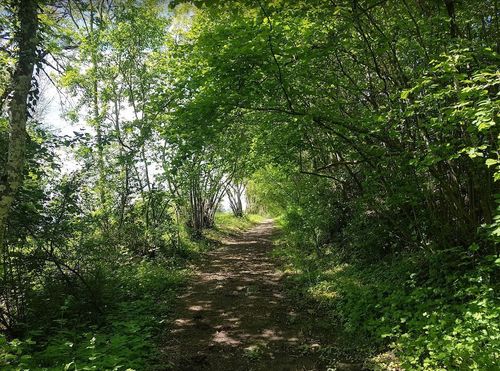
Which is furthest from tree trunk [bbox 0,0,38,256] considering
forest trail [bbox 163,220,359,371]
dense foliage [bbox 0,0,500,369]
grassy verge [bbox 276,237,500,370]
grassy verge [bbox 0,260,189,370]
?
grassy verge [bbox 276,237,500,370]

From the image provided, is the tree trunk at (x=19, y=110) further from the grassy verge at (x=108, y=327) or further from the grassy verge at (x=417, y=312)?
the grassy verge at (x=417, y=312)

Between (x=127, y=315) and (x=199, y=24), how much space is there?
722 cm

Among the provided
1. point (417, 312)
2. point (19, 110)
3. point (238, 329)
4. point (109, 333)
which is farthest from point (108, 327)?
point (417, 312)

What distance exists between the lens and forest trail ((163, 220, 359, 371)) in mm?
5277

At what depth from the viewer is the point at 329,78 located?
22.5ft

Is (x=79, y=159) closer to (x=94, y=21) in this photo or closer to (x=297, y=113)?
(x=94, y=21)

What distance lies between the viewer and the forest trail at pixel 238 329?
17.3 feet

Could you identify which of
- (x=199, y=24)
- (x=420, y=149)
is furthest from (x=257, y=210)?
(x=420, y=149)

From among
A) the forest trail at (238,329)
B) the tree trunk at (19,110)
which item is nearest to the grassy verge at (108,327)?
the forest trail at (238,329)

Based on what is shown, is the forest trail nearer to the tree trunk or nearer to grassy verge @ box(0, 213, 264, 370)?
grassy verge @ box(0, 213, 264, 370)

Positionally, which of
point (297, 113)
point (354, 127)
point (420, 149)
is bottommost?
point (420, 149)

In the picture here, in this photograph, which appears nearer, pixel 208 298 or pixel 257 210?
pixel 208 298

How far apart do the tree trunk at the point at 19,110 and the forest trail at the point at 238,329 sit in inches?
126

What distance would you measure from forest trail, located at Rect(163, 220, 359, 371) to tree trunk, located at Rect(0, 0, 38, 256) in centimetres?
321
